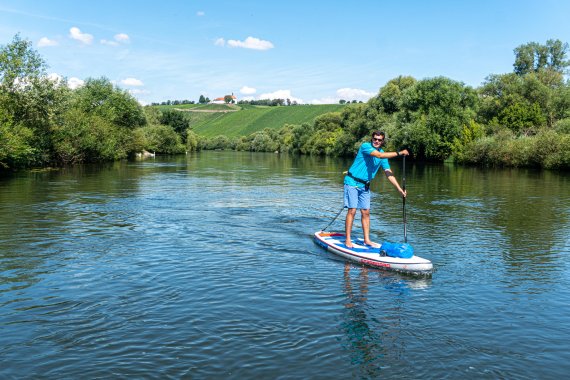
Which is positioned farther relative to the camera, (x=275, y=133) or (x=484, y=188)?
(x=275, y=133)

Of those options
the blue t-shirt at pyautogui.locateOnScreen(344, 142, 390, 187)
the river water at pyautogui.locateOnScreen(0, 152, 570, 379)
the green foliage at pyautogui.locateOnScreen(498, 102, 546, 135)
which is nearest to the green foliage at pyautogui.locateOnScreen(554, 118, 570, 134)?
the green foliage at pyautogui.locateOnScreen(498, 102, 546, 135)

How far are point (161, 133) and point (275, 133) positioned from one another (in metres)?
57.7

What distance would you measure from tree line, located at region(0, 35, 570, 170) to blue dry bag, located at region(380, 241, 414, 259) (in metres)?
32.3

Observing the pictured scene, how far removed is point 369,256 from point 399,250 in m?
0.79

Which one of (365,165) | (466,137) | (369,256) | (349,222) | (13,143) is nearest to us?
(369,256)

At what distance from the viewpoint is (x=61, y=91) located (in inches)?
1858

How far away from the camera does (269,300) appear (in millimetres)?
9609

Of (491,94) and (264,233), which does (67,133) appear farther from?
(491,94)

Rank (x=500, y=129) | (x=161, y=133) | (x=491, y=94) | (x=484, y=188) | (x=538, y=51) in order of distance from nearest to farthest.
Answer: (x=484, y=188) → (x=500, y=129) → (x=491, y=94) → (x=538, y=51) → (x=161, y=133)

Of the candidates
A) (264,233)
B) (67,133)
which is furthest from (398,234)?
(67,133)

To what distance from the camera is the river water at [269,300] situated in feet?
22.9

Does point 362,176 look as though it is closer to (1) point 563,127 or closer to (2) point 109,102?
(1) point 563,127

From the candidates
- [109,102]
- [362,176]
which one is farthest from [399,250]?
[109,102]

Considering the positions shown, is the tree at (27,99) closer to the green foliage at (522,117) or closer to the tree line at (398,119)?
the tree line at (398,119)
